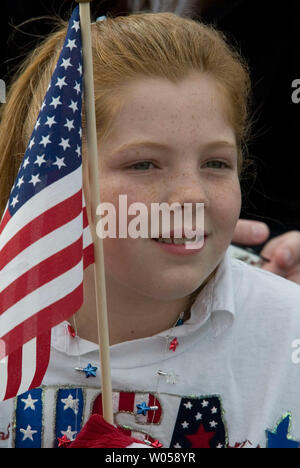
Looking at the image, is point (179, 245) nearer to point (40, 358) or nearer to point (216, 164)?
point (216, 164)

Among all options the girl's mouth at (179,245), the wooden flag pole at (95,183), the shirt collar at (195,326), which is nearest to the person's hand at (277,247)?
the shirt collar at (195,326)

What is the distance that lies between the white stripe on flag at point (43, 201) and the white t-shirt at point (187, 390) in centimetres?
34

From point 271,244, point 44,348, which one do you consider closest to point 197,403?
point 44,348

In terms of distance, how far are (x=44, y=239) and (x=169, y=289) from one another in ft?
0.82

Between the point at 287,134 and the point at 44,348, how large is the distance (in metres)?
1.69

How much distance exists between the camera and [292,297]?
1.69 m

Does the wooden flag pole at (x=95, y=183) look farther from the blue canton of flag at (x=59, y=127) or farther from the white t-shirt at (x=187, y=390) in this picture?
the white t-shirt at (x=187, y=390)

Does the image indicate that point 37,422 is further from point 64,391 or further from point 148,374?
point 148,374

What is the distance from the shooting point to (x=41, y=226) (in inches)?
49.9

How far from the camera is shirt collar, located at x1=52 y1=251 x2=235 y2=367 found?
154cm

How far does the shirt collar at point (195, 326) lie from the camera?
60.8 inches

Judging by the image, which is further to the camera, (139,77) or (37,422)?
(37,422)

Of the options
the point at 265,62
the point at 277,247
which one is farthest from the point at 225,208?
the point at 265,62
